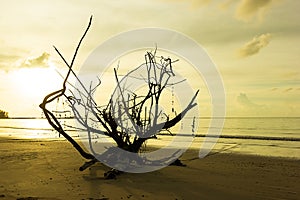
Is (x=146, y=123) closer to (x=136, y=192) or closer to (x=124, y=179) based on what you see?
(x=124, y=179)

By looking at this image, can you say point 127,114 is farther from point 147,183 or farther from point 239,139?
point 239,139

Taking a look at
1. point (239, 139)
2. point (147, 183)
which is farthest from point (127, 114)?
point (239, 139)

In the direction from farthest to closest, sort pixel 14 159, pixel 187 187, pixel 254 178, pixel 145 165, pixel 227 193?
pixel 14 159, pixel 145 165, pixel 254 178, pixel 187 187, pixel 227 193

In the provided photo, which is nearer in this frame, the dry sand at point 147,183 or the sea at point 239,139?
the dry sand at point 147,183

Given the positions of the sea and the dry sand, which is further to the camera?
the sea

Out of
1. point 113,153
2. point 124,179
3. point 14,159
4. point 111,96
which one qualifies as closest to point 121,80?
point 111,96

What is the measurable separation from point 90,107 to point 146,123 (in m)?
1.87

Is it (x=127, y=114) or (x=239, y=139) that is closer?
(x=127, y=114)

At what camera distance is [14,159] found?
45.3 ft

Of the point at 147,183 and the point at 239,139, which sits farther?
the point at 239,139

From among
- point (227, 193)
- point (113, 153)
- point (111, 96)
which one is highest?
point (111, 96)

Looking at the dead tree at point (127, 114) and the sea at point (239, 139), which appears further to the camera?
the sea at point (239, 139)

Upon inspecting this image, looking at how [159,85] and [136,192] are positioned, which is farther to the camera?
[159,85]

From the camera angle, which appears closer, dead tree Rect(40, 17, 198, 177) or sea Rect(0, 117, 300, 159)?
dead tree Rect(40, 17, 198, 177)
